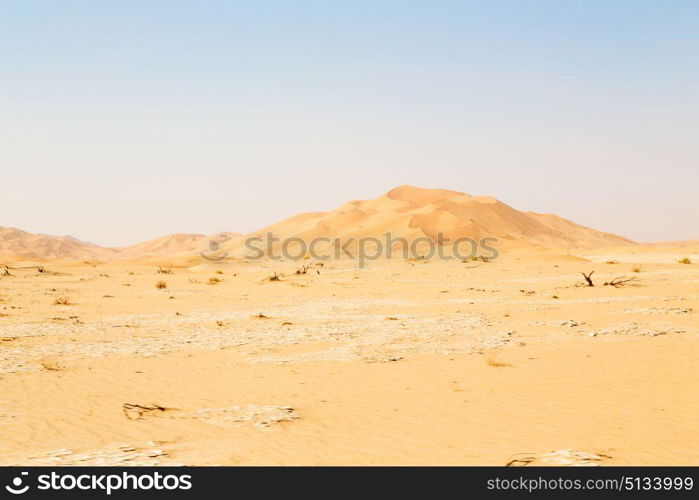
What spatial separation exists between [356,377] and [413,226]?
47598 millimetres

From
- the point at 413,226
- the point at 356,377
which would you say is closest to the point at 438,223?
the point at 413,226

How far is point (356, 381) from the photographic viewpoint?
29.2 ft

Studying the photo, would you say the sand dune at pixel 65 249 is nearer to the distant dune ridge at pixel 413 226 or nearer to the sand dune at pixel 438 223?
the distant dune ridge at pixel 413 226

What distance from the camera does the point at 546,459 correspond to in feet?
17.2

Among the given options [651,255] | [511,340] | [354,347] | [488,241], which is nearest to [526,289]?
[511,340]

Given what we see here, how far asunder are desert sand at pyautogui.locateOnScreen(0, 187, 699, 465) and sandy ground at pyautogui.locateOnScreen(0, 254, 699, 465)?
33mm

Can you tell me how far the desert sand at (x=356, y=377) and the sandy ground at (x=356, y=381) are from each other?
3 centimetres
